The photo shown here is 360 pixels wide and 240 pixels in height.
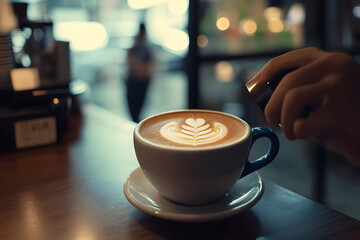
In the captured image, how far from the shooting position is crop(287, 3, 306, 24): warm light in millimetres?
2506

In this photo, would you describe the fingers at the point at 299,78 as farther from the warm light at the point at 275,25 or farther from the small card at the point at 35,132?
the warm light at the point at 275,25

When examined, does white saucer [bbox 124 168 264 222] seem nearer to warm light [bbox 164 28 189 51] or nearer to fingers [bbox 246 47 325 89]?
fingers [bbox 246 47 325 89]

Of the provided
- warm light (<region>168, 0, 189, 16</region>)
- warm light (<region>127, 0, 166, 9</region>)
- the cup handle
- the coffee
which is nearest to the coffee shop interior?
the coffee

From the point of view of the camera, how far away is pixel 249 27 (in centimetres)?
242

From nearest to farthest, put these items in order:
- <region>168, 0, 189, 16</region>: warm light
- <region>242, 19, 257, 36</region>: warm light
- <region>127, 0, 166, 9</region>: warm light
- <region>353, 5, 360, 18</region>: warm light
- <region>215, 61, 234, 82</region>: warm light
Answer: <region>215, 61, 234, 82</region>: warm light < <region>242, 19, 257, 36</region>: warm light < <region>353, 5, 360, 18</region>: warm light < <region>168, 0, 189, 16</region>: warm light < <region>127, 0, 166, 9</region>: warm light

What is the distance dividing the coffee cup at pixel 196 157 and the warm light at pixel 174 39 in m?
4.99

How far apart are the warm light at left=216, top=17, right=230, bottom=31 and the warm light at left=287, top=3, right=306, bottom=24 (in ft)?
1.55

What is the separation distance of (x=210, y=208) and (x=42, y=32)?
4.45ft

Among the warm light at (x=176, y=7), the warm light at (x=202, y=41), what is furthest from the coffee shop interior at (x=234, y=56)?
the warm light at (x=176, y=7)

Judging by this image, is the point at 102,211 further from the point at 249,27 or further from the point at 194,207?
the point at 249,27

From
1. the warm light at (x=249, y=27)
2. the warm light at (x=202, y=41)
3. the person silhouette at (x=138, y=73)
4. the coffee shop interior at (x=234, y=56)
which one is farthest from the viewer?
the person silhouette at (x=138, y=73)

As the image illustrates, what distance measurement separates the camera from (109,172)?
0.93 metres

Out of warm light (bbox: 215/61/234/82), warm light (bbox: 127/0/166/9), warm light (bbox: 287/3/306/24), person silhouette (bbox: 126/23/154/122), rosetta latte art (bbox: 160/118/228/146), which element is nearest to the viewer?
rosetta latte art (bbox: 160/118/228/146)

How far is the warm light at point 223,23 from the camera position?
7.46 ft
